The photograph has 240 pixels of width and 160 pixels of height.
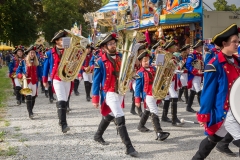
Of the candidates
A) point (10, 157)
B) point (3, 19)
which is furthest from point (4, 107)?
point (3, 19)

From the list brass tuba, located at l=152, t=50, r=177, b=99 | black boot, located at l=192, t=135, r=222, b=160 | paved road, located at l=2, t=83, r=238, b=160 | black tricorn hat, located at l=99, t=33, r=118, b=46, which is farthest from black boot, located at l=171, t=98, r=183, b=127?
black boot, located at l=192, t=135, r=222, b=160

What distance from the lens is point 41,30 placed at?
47.5 meters

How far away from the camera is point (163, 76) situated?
618 centimetres

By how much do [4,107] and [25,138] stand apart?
429 cm

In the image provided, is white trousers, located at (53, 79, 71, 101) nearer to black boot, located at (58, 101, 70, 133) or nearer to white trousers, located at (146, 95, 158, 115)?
black boot, located at (58, 101, 70, 133)

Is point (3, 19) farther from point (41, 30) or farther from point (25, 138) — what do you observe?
point (25, 138)

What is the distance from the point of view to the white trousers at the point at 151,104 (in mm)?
6042

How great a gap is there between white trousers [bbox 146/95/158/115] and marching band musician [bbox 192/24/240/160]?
2.18 metres

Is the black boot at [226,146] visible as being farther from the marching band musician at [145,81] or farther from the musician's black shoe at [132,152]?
the marching band musician at [145,81]

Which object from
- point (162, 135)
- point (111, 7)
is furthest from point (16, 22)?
point (162, 135)

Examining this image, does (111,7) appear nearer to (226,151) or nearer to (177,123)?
(177,123)

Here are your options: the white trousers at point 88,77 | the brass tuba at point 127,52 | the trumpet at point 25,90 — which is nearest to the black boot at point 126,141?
the brass tuba at point 127,52

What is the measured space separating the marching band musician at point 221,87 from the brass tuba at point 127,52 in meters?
1.38

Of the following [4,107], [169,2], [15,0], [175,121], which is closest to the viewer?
[175,121]
